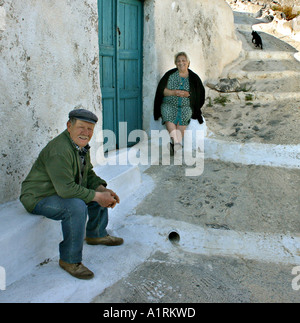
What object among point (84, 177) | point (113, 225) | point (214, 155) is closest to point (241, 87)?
point (214, 155)

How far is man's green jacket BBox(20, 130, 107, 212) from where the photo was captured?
8.16 feet

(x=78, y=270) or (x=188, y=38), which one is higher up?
(x=188, y=38)

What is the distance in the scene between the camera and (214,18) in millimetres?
7344

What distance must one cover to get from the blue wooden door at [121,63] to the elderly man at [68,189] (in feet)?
7.23

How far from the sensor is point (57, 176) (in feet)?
8.15

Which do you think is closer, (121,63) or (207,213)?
(207,213)

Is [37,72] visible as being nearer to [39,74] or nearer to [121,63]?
[39,74]

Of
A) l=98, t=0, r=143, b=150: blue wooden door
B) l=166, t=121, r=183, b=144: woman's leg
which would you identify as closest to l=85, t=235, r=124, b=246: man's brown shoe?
l=98, t=0, r=143, b=150: blue wooden door

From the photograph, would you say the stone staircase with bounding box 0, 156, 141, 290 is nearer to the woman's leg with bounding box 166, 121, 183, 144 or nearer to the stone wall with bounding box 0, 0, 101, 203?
the stone wall with bounding box 0, 0, 101, 203

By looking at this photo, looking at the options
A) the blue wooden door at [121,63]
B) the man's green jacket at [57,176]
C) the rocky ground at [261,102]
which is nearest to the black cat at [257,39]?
the rocky ground at [261,102]

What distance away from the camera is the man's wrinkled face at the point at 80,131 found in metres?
2.59

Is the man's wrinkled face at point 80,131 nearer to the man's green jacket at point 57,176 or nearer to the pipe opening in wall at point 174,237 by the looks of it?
the man's green jacket at point 57,176

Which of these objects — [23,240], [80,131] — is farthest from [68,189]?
[23,240]

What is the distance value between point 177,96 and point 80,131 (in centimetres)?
312
